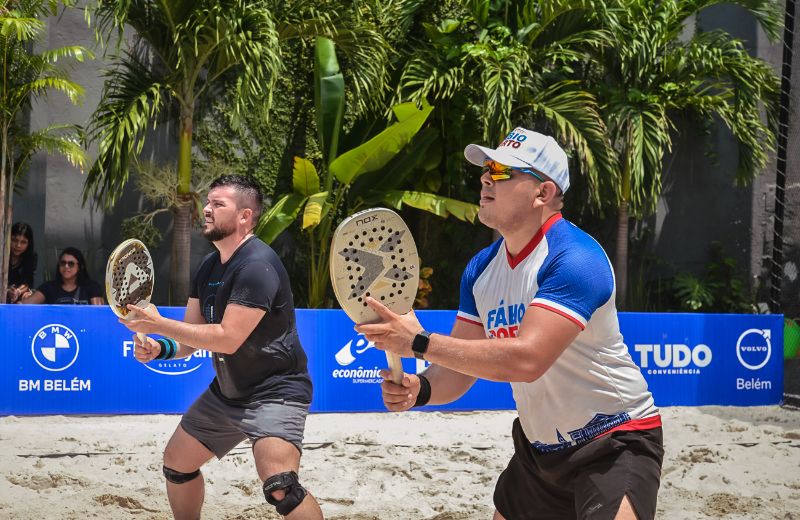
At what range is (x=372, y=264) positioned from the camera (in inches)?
82.4

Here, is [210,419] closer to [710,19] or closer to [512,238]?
[512,238]

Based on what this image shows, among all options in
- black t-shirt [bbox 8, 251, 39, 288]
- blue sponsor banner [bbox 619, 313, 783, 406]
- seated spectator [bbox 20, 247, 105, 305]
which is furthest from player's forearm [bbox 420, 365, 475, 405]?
black t-shirt [bbox 8, 251, 39, 288]

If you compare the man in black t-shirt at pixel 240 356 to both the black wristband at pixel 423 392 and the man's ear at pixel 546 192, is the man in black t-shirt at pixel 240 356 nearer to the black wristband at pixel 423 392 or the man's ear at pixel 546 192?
the black wristband at pixel 423 392

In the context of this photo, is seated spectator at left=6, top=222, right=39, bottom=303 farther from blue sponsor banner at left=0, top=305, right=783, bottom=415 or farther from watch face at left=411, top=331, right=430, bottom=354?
watch face at left=411, top=331, right=430, bottom=354

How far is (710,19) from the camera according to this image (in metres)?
12.2

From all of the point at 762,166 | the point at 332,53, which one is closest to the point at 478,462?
the point at 332,53

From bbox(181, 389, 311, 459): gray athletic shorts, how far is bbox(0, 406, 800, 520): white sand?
1147 millimetres

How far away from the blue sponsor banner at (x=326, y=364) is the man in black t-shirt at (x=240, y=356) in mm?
3191

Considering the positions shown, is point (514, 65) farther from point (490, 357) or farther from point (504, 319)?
point (490, 357)

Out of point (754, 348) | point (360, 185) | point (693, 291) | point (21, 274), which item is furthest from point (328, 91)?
point (693, 291)

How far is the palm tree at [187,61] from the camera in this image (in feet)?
27.4

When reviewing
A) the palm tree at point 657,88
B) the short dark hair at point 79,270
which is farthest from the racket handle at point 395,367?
the palm tree at point 657,88

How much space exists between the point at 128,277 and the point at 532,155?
6.69 ft

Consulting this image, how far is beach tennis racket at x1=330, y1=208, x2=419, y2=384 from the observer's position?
6.63 ft
